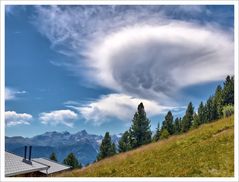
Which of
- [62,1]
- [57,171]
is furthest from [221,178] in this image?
[57,171]

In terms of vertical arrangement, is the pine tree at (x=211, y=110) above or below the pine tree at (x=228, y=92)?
below

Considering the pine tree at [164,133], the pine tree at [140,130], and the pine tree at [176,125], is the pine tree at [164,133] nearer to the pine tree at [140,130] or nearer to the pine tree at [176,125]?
the pine tree at [140,130]

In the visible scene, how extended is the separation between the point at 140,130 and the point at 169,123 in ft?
16.9

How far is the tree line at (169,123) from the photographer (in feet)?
99.5

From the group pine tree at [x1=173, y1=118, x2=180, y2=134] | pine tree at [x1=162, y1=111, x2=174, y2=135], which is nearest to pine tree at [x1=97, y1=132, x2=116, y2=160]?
pine tree at [x1=162, y1=111, x2=174, y2=135]

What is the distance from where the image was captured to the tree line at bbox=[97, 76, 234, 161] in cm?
3031

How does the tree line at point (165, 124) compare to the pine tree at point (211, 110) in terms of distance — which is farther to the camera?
the pine tree at point (211, 110)

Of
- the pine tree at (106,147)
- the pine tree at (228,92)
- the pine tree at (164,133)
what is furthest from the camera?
the pine tree at (106,147)

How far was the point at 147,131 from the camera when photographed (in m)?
30.5

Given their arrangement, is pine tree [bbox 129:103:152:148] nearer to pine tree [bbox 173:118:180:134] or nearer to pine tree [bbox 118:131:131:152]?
pine tree [bbox 118:131:131:152]

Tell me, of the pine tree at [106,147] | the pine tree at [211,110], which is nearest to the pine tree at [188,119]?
the pine tree at [211,110]

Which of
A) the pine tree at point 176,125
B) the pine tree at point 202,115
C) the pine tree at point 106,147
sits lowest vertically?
the pine tree at point 106,147

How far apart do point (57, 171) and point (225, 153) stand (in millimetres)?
17175

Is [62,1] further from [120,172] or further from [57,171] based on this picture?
[57,171]
